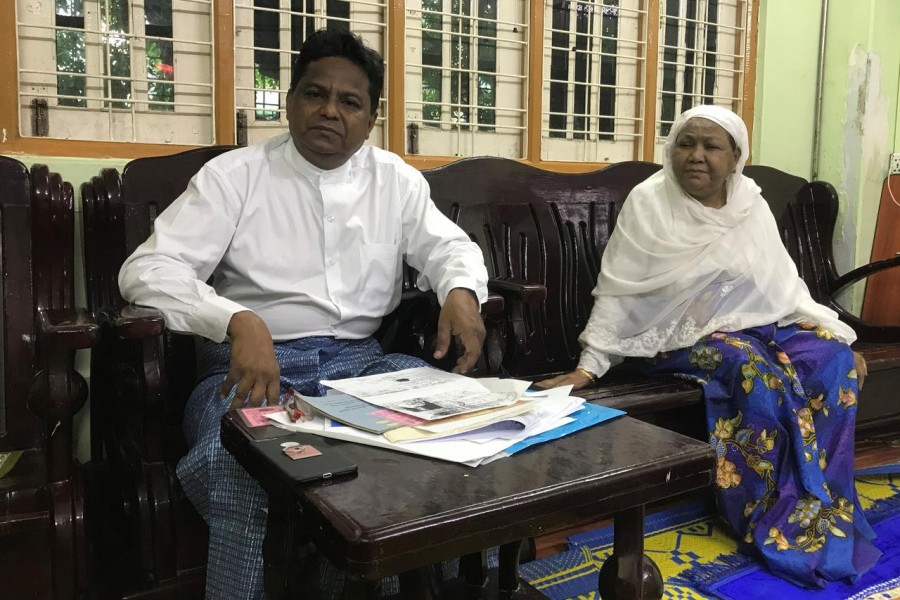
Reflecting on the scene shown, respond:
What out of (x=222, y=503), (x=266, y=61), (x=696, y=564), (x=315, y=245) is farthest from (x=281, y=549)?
(x=266, y=61)

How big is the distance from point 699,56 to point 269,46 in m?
1.75

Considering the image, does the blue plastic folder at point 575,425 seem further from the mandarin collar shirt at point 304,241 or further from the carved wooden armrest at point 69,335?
the carved wooden armrest at point 69,335

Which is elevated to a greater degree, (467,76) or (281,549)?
(467,76)

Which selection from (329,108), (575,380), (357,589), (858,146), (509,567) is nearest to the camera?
(357,589)

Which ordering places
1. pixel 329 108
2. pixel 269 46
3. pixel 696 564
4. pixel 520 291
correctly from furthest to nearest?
pixel 269 46 → pixel 696 564 → pixel 520 291 → pixel 329 108

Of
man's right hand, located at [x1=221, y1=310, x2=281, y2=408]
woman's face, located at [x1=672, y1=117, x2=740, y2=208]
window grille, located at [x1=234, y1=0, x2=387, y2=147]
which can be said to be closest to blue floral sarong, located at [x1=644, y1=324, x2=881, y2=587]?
woman's face, located at [x1=672, y1=117, x2=740, y2=208]

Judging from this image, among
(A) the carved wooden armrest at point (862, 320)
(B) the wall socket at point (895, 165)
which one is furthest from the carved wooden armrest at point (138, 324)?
(B) the wall socket at point (895, 165)

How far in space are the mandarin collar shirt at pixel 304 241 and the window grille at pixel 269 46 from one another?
537 mm

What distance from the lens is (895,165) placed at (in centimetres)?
283

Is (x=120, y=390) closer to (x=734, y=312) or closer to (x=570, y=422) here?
(x=570, y=422)

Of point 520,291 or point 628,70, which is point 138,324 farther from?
point 628,70

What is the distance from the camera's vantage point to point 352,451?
89cm

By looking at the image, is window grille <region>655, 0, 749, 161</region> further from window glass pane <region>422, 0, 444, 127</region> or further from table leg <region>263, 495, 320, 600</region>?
table leg <region>263, 495, 320, 600</region>

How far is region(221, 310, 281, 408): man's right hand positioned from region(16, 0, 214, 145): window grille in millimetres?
1031
